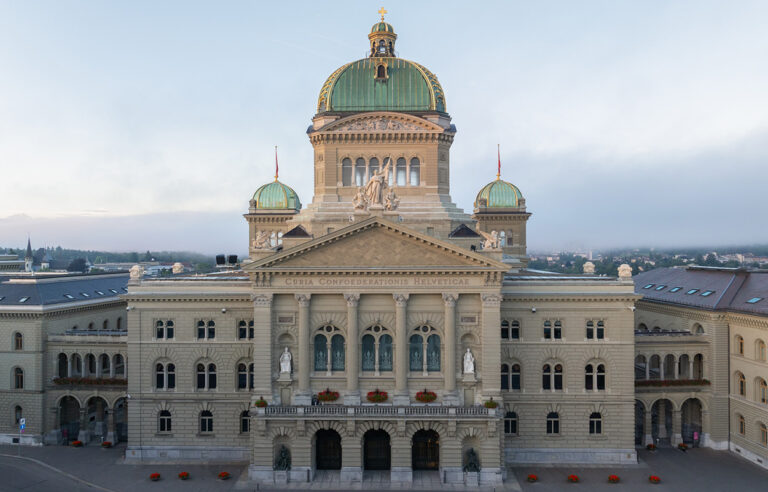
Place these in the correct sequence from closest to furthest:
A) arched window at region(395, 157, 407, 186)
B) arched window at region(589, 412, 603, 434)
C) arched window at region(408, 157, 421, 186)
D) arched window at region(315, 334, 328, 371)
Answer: arched window at region(315, 334, 328, 371) < arched window at region(589, 412, 603, 434) < arched window at region(395, 157, 407, 186) < arched window at region(408, 157, 421, 186)

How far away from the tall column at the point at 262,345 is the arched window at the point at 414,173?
19.6 m

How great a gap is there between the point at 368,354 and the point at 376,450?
7962 millimetres

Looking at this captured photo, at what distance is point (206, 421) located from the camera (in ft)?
189

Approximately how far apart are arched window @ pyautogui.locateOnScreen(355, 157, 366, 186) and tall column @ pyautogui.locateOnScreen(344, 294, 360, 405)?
15.1 meters

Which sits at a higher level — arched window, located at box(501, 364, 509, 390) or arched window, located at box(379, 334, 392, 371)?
arched window, located at box(379, 334, 392, 371)

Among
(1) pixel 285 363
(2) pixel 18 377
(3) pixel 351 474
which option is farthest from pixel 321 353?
(2) pixel 18 377

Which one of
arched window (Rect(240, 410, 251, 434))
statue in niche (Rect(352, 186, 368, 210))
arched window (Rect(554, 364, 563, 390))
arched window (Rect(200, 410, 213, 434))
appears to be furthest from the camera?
arched window (Rect(200, 410, 213, 434))

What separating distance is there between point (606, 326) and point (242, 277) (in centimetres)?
3301

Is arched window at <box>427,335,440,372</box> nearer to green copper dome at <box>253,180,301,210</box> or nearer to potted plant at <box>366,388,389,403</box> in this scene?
potted plant at <box>366,388,389,403</box>

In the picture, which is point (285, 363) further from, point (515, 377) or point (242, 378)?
point (515, 377)

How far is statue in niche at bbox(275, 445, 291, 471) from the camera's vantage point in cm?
5091

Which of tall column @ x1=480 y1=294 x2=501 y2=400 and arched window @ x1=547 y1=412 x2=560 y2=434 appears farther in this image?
arched window @ x1=547 y1=412 x2=560 y2=434

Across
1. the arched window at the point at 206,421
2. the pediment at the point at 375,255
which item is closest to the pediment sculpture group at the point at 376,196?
the pediment at the point at 375,255

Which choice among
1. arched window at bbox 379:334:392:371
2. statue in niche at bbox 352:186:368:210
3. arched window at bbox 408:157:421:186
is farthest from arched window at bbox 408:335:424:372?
arched window at bbox 408:157:421:186
